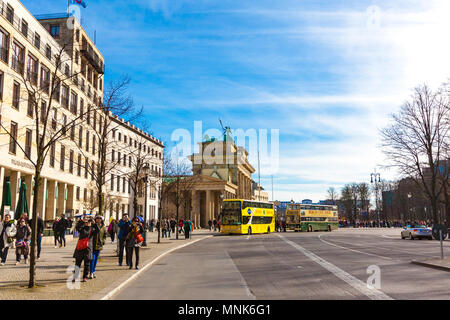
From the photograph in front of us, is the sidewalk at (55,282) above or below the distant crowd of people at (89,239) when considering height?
below

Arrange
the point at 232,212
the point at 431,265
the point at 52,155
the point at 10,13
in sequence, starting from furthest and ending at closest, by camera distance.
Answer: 1. the point at 232,212
2. the point at 52,155
3. the point at 10,13
4. the point at 431,265

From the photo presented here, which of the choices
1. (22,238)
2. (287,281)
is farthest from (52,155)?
(287,281)

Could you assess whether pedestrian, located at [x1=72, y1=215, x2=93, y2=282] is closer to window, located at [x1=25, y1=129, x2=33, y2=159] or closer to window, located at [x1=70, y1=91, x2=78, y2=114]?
window, located at [x1=25, y1=129, x2=33, y2=159]

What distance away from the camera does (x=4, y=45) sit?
31.9 meters

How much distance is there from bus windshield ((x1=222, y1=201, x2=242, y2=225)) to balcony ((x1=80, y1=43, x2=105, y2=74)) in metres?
22.0

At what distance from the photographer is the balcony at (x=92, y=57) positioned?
4852 centimetres

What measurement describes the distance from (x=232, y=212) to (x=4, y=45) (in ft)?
87.1

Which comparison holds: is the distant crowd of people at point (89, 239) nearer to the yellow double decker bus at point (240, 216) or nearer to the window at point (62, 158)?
the window at point (62, 158)

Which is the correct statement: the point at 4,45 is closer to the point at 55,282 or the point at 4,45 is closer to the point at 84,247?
the point at 84,247

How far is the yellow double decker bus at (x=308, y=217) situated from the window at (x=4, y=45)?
39.1 m

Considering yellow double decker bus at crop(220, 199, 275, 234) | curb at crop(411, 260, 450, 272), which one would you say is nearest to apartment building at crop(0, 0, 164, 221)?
yellow double decker bus at crop(220, 199, 275, 234)

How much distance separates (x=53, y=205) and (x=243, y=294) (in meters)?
38.0

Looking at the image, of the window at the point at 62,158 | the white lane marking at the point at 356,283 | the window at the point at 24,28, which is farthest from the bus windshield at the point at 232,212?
the white lane marking at the point at 356,283

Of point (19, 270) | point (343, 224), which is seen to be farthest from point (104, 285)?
point (343, 224)
